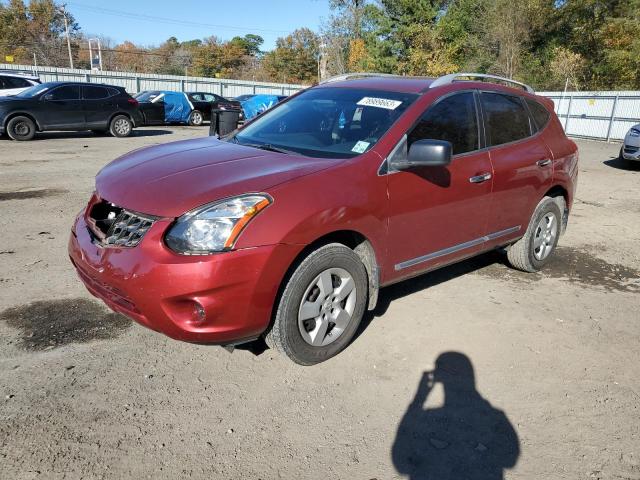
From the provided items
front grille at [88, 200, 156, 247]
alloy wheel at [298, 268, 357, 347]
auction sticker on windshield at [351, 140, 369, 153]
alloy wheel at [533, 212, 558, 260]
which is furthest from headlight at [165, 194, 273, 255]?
alloy wheel at [533, 212, 558, 260]

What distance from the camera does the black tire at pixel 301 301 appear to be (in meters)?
3.00

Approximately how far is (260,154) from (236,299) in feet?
3.79

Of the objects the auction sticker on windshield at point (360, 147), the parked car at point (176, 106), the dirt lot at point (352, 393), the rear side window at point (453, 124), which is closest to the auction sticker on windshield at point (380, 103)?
the rear side window at point (453, 124)

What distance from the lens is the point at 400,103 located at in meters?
3.77

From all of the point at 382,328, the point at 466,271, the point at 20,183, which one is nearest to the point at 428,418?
the point at 382,328

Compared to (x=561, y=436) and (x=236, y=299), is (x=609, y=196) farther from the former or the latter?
(x=236, y=299)

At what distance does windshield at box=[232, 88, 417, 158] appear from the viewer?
359 cm

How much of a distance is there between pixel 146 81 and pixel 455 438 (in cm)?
3083

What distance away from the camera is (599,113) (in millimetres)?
23703

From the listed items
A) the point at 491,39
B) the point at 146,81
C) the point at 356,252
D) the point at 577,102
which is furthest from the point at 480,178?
the point at 491,39

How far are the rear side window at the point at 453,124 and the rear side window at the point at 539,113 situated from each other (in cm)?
109

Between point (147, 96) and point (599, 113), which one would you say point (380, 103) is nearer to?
point (147, 96)

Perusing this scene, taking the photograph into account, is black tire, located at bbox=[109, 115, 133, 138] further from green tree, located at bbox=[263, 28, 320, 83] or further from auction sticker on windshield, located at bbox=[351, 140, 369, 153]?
green tree, located at bbox=[263, 28, 320, 83]

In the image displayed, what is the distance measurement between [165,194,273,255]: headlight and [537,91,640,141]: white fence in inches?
937
